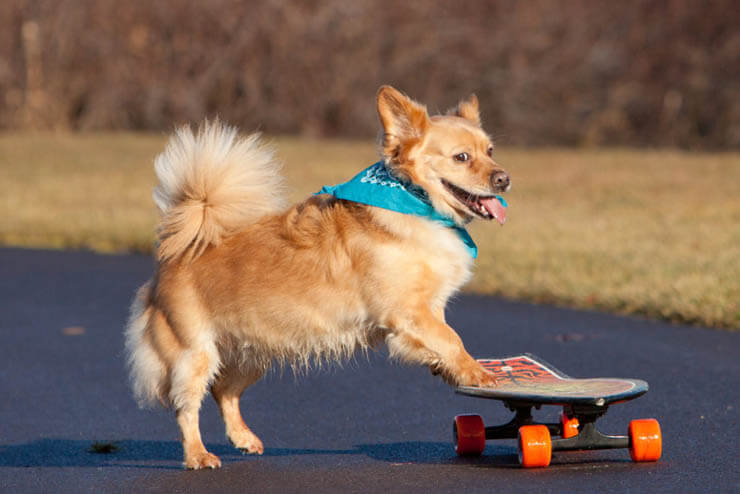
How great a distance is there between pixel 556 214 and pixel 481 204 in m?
9.86

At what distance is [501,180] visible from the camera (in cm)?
522

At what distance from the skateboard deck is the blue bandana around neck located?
1.91ft

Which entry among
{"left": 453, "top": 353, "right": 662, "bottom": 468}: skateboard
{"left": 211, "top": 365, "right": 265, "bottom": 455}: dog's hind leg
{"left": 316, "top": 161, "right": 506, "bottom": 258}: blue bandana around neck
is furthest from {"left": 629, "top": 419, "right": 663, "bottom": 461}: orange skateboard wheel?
{"left": 211, "top": 365, "right": 265, "bottom": 455}: dog's hind leg

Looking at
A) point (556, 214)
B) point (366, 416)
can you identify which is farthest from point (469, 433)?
point (556, 214)

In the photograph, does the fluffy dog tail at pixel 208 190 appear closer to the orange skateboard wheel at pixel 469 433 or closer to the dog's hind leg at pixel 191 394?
the dog's hind leg at pixel 191 394

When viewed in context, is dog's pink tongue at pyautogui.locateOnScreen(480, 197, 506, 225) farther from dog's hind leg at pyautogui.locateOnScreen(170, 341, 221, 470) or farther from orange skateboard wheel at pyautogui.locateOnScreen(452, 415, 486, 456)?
dog's hind leg at pyautogui.locateOnScreen(170, 341, 221, 470)

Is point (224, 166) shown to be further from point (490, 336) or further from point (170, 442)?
point (490, 336)

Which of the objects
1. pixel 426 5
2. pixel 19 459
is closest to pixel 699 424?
pixel 19 459

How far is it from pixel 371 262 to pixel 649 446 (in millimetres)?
1471

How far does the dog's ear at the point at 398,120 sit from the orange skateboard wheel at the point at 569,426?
1418mm

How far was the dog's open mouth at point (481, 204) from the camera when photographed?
5.35 metres

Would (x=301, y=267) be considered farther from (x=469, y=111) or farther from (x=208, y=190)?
(x=469, y=111)

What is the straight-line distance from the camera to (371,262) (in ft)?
17.4

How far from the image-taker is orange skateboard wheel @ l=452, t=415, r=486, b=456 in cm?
539
